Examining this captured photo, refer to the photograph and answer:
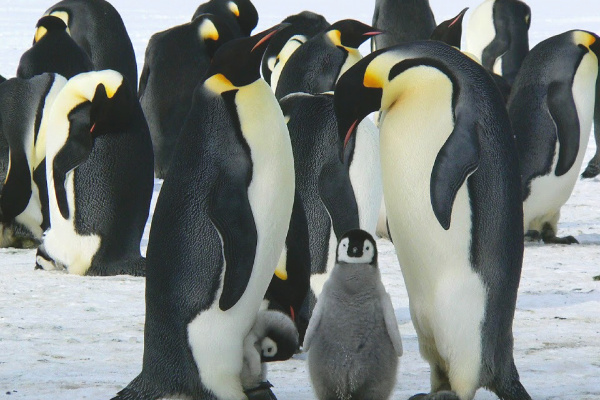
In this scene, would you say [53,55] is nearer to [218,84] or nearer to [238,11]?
[238,11]

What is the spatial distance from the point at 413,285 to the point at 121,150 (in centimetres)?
257

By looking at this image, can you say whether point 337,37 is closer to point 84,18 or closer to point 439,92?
point 439,92

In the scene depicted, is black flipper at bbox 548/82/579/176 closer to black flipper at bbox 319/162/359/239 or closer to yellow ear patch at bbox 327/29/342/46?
yellow ear patch at bbox 327/29/342/46

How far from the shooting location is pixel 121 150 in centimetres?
557

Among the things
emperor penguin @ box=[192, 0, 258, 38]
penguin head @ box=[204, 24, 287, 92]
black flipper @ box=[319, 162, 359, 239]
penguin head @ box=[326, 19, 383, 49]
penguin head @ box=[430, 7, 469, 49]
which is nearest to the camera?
penguin head @ box=[204, 24, 287, 92]

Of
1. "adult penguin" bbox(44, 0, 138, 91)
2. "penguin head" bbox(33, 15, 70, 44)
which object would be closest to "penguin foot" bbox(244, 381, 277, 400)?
"penguin head" bbox(33, 15, 70, 44)

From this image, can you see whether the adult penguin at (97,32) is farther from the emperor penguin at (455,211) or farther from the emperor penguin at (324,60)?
the emperor penguin at (455,211)

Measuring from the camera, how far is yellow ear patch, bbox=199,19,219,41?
349 inches

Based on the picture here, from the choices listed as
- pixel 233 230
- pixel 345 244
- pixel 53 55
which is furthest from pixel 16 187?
pixel 345 244

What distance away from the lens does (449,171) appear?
319cm

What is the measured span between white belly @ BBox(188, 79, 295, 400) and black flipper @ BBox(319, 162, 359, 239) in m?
1.06

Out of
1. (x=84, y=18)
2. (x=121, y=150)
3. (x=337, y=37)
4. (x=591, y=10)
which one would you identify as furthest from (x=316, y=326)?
(x=591, y=10)

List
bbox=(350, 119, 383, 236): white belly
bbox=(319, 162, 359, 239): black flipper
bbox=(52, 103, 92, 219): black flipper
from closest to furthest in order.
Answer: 1. bbox=(319, 162, 359, 239): black flipper
2. bbox=(350, 119, 383, 236): white belly
3. bbox=(52, 103, 92, 219): black flipper

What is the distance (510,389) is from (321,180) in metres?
1.52
